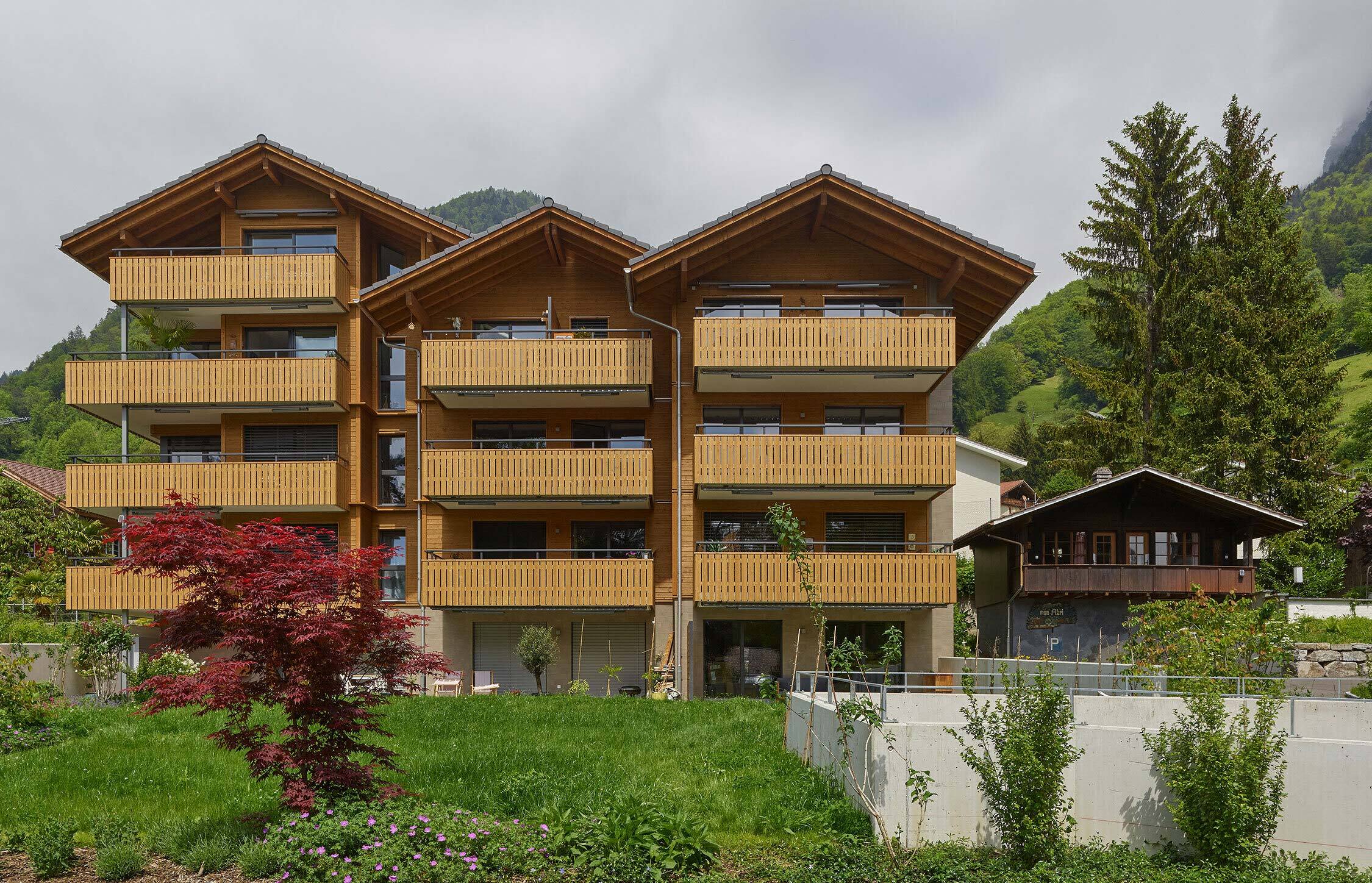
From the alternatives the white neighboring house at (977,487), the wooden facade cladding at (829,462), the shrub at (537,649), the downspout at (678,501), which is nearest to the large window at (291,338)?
the downspout at (678,501)

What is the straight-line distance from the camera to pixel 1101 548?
30.6 m

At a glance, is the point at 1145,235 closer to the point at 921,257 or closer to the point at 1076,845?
the point at 921,257

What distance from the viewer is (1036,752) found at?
11.5m

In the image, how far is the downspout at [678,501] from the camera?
27125 mm

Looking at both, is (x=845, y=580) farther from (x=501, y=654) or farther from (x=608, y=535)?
(x=501, y=654)

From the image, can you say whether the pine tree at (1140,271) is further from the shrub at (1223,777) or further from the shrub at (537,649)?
the shrub at (1223,777)

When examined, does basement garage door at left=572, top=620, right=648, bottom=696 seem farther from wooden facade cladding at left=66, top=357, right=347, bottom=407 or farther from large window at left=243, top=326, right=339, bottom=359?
large window at left=243, top=326, right=339, bottom=359

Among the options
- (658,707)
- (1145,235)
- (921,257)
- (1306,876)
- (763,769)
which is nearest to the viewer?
(1306,876)

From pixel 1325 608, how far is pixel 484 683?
22908mm

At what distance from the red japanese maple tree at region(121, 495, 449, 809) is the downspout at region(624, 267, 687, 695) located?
15.6 meters

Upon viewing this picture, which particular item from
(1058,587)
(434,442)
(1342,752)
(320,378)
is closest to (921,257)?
(1058,587)

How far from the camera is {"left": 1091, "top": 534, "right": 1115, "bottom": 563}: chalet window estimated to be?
1203 inches

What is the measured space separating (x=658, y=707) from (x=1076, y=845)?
1039 centimetres

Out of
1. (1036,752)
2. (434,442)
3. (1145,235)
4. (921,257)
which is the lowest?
(1036,752)
